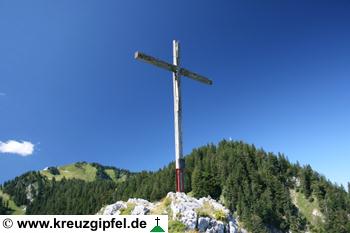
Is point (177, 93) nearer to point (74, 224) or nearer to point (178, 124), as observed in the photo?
point (178, 124)

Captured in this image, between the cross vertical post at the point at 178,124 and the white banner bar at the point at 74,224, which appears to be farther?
the cross vertical post at the point at 178,124

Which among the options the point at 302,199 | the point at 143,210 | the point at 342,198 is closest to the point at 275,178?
the point at 302,199

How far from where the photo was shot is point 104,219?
13047 millimetres

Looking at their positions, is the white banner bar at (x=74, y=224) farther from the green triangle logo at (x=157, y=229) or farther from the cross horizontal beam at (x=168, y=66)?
the cross horizontal beam at (x=168, y=66)

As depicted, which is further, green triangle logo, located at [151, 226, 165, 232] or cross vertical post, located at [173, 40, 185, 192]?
cross vertical post, located at [173, 40, 185, 192]

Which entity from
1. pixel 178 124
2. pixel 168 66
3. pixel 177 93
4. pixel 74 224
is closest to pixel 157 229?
pixel 74 224

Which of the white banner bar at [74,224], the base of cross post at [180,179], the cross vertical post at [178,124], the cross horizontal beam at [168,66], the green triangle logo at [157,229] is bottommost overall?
the green triangle logo at [157,229]

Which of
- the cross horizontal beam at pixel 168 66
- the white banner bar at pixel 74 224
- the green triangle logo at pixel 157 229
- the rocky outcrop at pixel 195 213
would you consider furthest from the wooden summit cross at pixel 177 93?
the white banner bar at pixel 74 224

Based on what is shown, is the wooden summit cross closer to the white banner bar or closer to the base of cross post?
the base of cross post

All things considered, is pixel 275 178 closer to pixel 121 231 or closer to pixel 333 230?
pixel 333 230

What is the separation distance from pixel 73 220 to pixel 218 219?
7.83m

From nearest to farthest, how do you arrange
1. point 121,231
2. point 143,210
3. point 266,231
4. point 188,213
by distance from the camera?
point 121,231
point 188,213
point 143,210
point 266,231

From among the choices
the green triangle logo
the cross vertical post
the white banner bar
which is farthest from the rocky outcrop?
the white banner bar

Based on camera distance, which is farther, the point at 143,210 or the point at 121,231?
the point at 143,210
